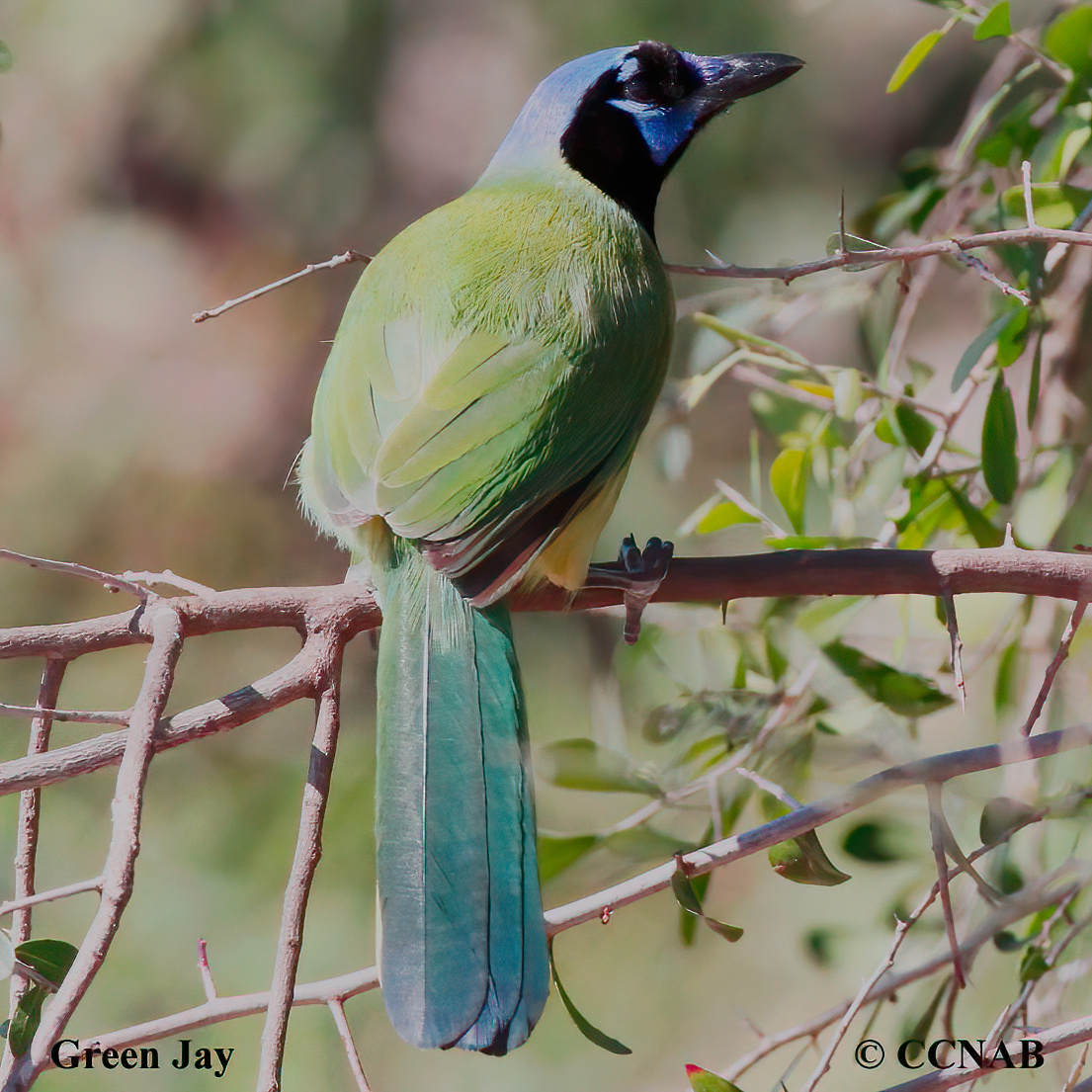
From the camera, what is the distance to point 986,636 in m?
2.43

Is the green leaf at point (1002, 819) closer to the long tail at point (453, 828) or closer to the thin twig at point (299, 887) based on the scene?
the long tail at point (453, 828)

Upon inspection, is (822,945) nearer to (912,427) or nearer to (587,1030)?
(587,1030)

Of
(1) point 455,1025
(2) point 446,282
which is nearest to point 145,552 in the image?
(2) point 446,282

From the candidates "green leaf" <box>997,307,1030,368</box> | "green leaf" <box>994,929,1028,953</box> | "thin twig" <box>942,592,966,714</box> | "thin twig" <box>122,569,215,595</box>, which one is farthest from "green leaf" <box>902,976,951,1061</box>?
"thin twig" <box>122,569,215,595</box>

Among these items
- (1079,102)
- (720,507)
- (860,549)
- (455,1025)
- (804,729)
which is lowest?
(804,729)

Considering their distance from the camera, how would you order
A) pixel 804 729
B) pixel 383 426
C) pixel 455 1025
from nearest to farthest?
pixel 455 1025 < pixel 383 426 < pixel 804 729

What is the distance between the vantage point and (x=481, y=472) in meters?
1.88

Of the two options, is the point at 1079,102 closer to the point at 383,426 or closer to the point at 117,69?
the point at 383,426

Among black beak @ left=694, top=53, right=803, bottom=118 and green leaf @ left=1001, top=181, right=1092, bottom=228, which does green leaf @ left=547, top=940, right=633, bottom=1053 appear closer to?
green leaf @ left=1001, top=181, right=1092, bottom=228

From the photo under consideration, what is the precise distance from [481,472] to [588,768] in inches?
21.4

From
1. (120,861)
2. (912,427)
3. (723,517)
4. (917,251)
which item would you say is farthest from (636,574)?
(120,861)

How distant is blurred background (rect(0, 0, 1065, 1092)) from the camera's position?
3.57 metres

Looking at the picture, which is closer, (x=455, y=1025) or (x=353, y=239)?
(x=455, y=1025)

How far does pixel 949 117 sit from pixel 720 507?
228cm
